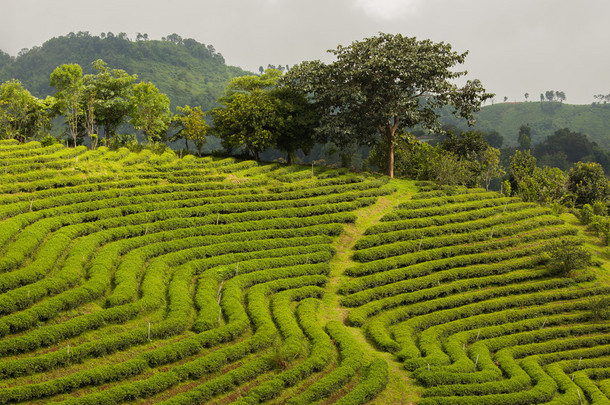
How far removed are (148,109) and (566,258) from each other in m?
42.4

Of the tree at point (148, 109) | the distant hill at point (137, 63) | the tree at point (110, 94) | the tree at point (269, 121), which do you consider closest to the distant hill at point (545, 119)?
the distant hill at point (137, 63)

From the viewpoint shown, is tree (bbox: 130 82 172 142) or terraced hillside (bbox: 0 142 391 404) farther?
tree (bbox: 130 82 172 142)

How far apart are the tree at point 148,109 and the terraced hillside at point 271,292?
10917 mm

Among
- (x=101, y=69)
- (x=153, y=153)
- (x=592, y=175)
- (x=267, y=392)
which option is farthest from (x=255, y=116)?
(x=592, y=175)

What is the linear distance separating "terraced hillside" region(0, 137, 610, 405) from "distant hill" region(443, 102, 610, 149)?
127 metres

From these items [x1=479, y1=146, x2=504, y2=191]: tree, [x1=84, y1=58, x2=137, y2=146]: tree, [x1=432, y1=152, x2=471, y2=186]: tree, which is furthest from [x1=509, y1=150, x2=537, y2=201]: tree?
[x1=84, y1=58, x2=137, y2=146]: tree

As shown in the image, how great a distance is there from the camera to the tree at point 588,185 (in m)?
55.2

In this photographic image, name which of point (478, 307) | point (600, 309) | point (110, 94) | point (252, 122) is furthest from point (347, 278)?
point (110, 94)

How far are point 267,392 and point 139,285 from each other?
10468 millimetres

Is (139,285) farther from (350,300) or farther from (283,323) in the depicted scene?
(350,300)

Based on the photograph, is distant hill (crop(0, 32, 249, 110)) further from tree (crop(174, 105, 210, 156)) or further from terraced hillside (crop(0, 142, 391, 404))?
terraced hillside (crop(0, 142, 391, 404))

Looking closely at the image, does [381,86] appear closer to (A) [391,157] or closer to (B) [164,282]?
(A) [391,157]

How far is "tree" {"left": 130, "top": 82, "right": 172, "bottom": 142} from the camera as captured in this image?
2071 inches

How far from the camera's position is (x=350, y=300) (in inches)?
1152
